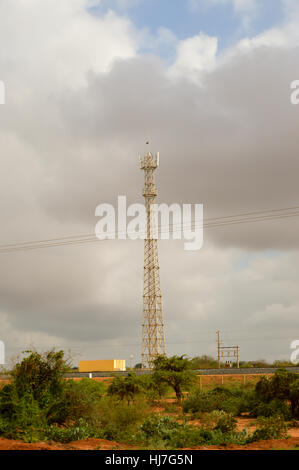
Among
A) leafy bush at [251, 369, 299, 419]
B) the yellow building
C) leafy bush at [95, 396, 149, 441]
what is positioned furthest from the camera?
the yellow building

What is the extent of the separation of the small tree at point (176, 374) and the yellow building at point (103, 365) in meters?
34.9

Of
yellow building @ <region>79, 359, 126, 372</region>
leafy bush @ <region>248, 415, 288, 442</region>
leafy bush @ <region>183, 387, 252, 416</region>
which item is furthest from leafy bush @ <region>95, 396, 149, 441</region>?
yellow building @ <region>79, 359, 126, 372</region>

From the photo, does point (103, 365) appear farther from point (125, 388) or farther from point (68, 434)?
point (68, 434)

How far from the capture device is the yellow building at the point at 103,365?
86931 mm

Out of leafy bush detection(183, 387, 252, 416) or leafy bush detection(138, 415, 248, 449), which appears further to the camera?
leafy bush detection(183, 387, 252, 416)

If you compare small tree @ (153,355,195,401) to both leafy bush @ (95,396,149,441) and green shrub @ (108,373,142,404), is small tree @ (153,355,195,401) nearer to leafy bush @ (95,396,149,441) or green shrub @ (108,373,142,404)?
green shrub @ (108,373,142,404)

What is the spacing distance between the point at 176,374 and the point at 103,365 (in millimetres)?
40126

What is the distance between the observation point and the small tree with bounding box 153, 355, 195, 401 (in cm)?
5059

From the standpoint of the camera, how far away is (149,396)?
46.3 meters

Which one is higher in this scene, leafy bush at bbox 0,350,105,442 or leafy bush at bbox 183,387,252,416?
leafy bush at bbox 0,350,105,442

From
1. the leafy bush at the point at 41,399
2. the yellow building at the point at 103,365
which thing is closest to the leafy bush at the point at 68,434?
the leafy bush at the point at 41,399

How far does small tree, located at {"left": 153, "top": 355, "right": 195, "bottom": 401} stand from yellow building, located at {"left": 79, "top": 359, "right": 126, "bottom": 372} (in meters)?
34.9

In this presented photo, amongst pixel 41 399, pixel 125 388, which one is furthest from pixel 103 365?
pixel 41 399

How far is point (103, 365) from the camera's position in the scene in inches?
3484
